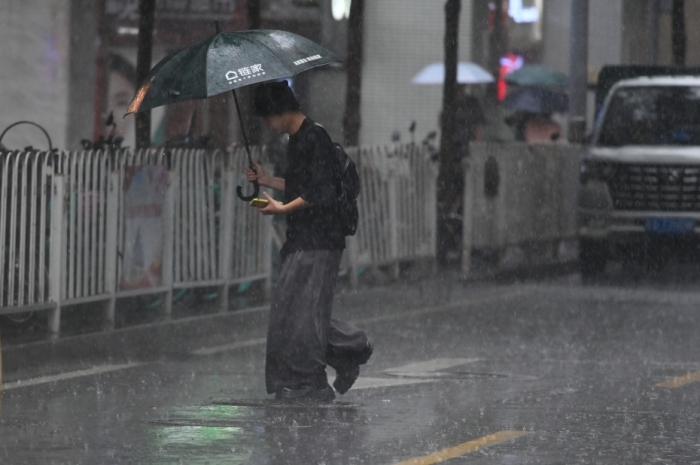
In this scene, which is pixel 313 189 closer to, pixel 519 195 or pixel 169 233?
pixel 169 233

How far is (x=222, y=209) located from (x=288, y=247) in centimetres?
529

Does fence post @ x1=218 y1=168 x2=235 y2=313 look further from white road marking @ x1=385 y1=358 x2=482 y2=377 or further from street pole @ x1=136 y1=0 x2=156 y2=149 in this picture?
white road marking @ x1=385 y1=358 x2=482 y2=377

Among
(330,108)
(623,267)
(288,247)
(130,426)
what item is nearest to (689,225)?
(623,267)

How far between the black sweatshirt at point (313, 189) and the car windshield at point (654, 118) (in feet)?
30.6

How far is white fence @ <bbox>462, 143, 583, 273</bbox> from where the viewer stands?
17.6 metres

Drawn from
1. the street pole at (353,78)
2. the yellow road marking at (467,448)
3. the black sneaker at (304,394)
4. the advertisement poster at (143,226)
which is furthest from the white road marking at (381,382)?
the street pole at (353,78)

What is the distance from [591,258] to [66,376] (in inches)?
342

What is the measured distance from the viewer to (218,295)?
13.7 meters

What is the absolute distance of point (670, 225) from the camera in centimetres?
1650

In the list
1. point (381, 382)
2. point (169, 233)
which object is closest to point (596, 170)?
point (169, 233)

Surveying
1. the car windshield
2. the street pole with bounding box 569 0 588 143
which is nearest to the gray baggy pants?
the car windshield

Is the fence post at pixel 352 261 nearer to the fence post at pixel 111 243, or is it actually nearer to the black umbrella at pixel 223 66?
the fence post at pixel 111 243

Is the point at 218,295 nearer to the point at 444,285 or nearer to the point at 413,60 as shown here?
the point at 444,285

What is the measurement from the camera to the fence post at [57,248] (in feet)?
37.2
